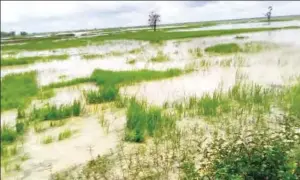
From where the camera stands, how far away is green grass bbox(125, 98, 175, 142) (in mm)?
8062

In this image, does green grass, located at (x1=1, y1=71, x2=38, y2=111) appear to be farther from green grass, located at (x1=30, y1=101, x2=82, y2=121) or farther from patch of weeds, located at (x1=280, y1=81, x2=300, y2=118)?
patch of weeds, located at (x1=280, y1=81, x2=300, y2=118)

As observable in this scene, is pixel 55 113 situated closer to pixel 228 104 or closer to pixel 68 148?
pixel 68 148

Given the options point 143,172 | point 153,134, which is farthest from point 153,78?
point 143,172

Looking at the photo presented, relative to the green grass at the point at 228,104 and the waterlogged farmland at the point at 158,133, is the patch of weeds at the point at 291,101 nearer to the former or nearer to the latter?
the waterlogged farmland at the point at 158,133

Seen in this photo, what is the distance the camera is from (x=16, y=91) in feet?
53.1

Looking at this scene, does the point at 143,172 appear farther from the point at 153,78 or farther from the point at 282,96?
the point at 153,78

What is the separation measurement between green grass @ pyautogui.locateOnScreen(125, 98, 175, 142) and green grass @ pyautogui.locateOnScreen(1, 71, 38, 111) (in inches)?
224

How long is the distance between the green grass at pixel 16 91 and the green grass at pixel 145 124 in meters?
5.69

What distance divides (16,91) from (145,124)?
32.2 ft

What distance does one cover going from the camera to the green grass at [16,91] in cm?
1329

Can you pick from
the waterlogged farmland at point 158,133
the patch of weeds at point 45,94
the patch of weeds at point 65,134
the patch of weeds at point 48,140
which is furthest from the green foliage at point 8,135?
the patch of weeds at point 45,94

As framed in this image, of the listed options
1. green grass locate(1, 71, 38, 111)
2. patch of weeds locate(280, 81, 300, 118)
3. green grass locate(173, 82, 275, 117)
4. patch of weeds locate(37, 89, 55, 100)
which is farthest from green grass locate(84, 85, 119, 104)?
patch of weeds locate(280, 81, 300, 118)

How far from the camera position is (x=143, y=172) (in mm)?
6148

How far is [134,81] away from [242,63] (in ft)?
21.5
